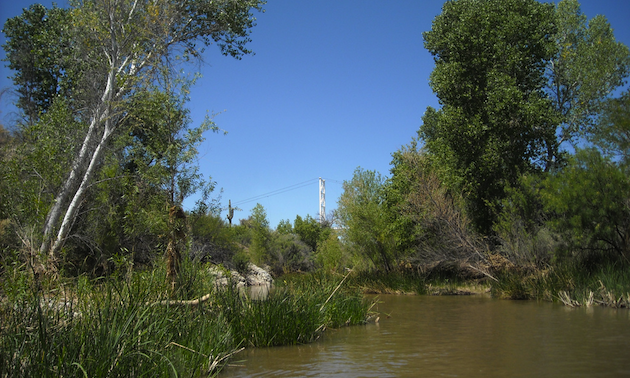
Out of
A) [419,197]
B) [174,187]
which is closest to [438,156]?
[419,197]

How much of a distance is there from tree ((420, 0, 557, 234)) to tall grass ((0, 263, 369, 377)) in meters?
13.2

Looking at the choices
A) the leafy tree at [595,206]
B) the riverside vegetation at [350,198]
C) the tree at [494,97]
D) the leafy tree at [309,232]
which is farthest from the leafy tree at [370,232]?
the leafy tree at [309,232]

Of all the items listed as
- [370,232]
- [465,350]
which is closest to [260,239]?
[370,232]

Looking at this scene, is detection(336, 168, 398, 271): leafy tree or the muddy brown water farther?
detection(336, 168, 398, 271): leafy tree

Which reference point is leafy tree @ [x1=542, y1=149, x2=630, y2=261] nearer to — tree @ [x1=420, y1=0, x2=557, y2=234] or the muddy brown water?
tree @ [x1=420, y1=0, x2=557, y2=234]

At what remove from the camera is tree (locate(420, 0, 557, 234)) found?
2134 centimetres

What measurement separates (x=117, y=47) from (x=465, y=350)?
1406cm

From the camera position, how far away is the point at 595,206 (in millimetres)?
17156

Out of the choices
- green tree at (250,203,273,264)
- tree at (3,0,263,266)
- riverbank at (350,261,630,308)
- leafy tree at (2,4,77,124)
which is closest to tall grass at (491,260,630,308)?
riverbank at (350,261,630,308)

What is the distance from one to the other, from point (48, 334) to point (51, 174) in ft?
35.5

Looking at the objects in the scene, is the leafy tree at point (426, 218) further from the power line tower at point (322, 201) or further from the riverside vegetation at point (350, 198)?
the power line tower at point (322, 201)

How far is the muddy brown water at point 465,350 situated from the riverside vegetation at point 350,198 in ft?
2.53

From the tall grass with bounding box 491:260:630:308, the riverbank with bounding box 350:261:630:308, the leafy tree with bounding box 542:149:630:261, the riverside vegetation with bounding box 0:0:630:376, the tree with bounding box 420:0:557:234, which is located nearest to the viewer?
the riverside vegetation with bounding box 0:0:630:376

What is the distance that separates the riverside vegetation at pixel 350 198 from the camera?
31.7 ft
